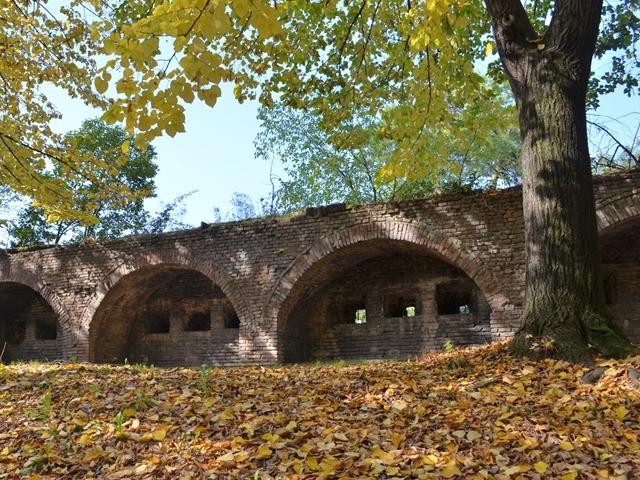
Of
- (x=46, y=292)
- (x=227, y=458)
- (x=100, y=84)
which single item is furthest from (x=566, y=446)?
(x=46, y=292)

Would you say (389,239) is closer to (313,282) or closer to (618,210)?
(313,282)

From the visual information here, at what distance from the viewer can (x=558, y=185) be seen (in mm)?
4984

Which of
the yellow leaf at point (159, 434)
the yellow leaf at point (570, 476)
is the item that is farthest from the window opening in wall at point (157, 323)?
the yellow leaf at point (570, 476)

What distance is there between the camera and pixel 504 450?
125 inches

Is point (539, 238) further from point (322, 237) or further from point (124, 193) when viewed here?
point (124, 193)

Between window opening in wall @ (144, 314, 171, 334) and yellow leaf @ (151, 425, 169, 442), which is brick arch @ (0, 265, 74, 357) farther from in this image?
yellow leaf @ (151, 425, 169, 442)

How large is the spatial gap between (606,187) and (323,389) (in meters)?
6.55

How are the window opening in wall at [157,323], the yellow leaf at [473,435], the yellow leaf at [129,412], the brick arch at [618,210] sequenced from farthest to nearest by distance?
the window opening in wall at [157,323]
the brick arch at [618,210]
the yellow leaf at [129,412]
the yellow leaf at [473,435]

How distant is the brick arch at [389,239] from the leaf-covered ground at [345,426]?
14.4 ft

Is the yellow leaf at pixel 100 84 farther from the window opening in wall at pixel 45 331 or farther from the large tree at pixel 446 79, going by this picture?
the window opening in wall at pixel 45 331

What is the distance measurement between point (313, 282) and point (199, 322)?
416 centimetres

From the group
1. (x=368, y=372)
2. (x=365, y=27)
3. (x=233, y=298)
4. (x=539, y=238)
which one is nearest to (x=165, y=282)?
(x=233, y=298)

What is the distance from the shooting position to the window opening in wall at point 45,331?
49.3 ft

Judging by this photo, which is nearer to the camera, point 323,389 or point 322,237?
point 323,389
